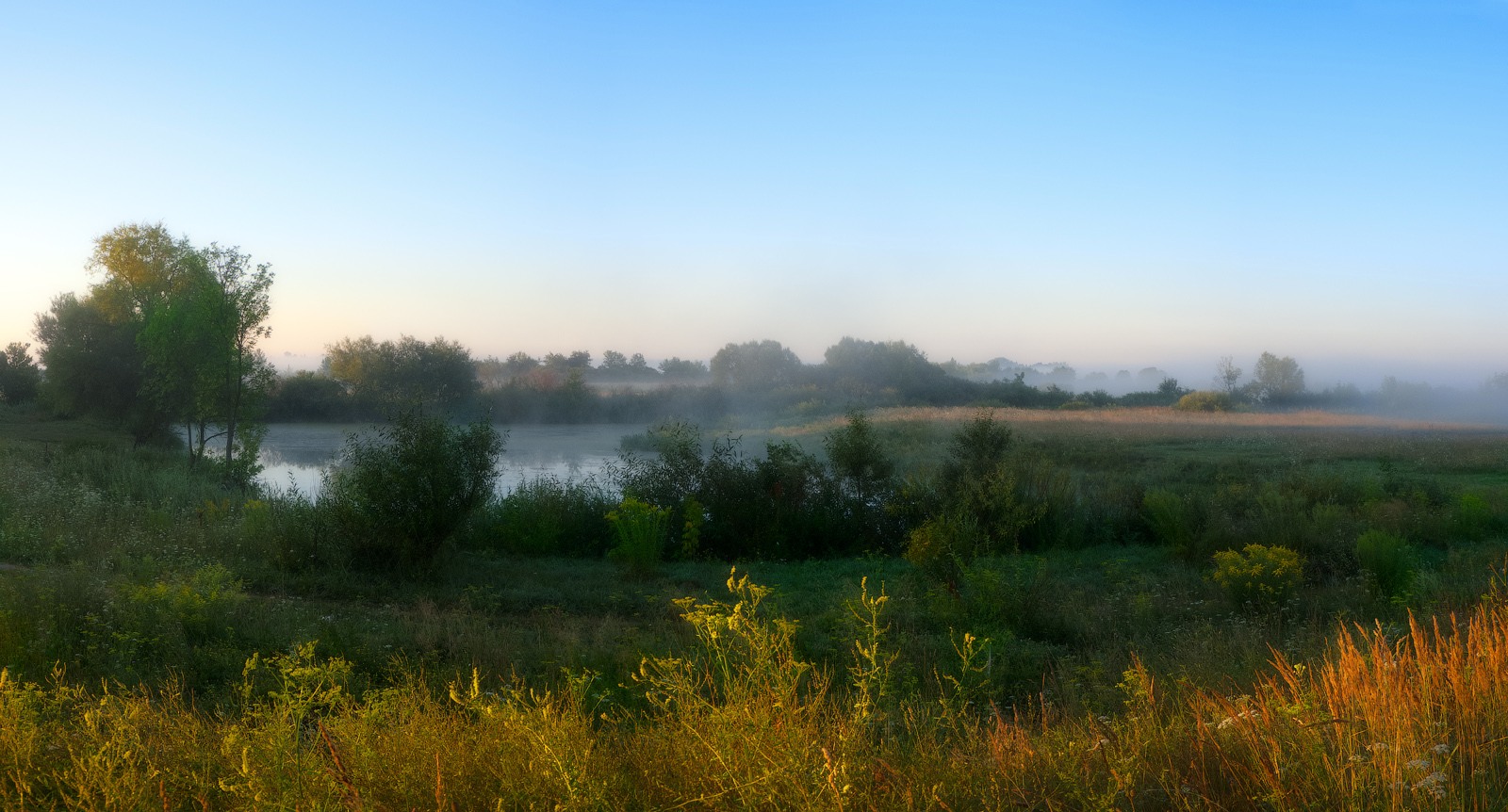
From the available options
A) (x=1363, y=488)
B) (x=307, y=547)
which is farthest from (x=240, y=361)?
(x=1363, y=488)

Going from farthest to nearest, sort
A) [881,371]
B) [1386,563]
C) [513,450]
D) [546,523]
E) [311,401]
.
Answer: [881,371] → [311,401] → [513,450] → [546,523] → [1386,563]

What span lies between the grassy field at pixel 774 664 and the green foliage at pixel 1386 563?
55 mm

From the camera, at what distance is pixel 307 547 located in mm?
12156

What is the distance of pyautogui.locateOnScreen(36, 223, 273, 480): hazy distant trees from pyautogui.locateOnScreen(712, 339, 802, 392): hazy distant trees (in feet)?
81.6

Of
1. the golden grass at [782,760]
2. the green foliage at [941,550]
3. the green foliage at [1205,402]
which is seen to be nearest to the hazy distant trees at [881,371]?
the green foliage at [1205,402]

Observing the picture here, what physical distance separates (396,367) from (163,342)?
43.1 ft

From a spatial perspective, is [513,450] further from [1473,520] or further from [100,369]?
[1473,520]

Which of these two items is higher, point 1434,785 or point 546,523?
point 1434,785

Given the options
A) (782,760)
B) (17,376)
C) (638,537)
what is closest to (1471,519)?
(638,537)

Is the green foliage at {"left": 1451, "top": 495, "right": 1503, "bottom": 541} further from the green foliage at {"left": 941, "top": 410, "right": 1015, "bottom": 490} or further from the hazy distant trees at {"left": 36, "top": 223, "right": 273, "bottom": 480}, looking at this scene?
the hazy distant trees at {"left": 36, "top": 223, "right": 273, "bottom": 480}

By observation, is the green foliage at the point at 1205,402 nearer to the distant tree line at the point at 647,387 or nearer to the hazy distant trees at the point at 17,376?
the distant tree line at the point at 647,387

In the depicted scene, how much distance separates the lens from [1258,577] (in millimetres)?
9578

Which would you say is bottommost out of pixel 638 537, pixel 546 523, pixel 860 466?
Answer: pixel 546 523

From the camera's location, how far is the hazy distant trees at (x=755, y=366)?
1857 inches
